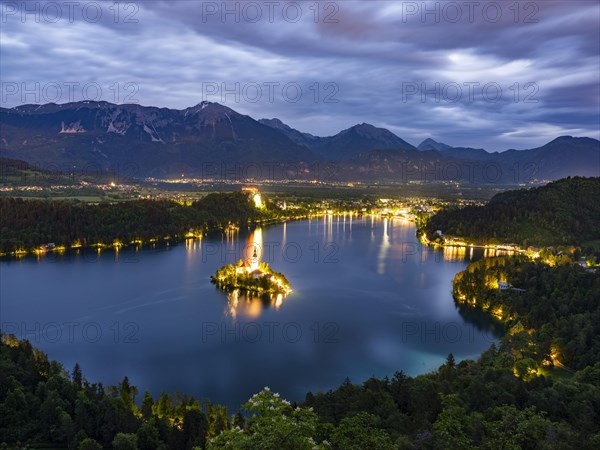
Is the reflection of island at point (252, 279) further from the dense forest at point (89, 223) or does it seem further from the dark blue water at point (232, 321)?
the dense forest at point (89, 223)

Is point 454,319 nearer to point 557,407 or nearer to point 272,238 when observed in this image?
point 557,407

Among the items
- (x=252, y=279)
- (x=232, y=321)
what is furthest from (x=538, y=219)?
(x=232, y=321)

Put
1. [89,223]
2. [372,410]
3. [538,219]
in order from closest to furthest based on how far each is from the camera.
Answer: [372,410]
[89,223]
[538,219]

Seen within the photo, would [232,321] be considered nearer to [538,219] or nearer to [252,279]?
[252,279]

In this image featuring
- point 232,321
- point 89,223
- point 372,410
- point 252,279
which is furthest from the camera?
point 89,223

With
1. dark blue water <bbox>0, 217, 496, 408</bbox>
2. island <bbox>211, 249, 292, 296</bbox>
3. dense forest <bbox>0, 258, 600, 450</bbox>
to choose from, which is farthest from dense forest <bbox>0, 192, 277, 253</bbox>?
dense forest <bbox>0, 258, 600, 450</bbox>

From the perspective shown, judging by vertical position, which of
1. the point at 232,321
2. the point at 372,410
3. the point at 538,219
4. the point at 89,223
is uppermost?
the point at 538,219

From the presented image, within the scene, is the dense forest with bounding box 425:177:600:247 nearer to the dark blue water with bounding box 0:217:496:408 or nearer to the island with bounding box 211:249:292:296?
the dark blue water with bounding box 0:217:496:408

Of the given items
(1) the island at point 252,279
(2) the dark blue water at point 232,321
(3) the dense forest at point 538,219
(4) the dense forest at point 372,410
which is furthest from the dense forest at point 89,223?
(4) the dense forest at point 372,410
